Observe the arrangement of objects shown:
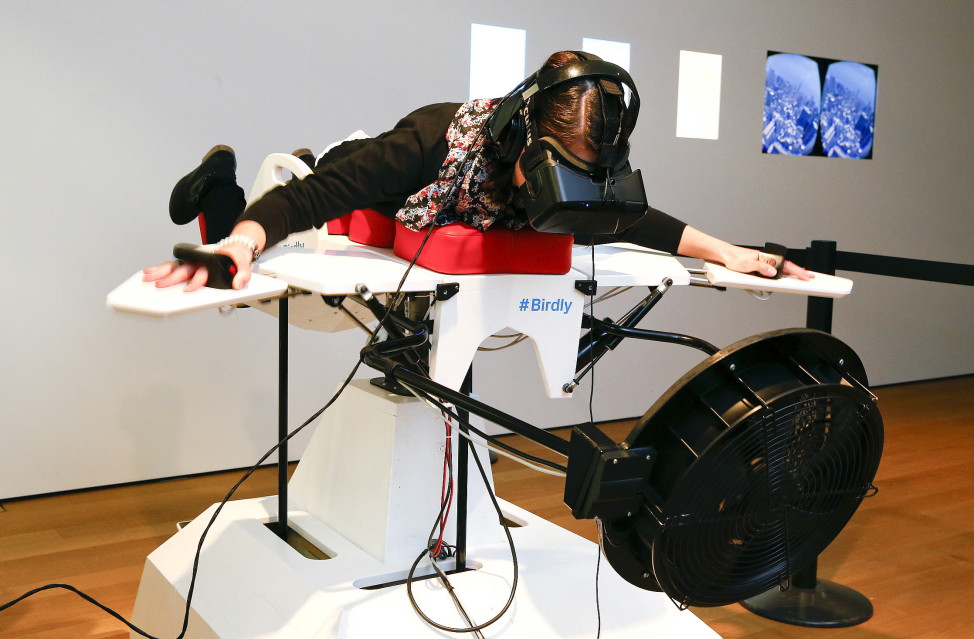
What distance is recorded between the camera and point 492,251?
1.35m

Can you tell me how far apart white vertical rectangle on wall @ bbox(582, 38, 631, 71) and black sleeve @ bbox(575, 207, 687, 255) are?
1.71 m

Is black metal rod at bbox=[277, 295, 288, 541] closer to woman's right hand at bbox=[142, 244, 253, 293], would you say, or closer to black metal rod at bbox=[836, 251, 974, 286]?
woman's right hand at bbox=[142, 244, 253, 293]

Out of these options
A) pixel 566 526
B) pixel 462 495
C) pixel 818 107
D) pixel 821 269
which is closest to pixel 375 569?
pixel 462 495

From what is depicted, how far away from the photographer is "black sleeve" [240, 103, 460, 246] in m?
1.36

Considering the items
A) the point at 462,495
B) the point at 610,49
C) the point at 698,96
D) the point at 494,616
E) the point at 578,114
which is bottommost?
the point at 494,616

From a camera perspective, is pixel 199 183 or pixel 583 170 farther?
pixel 199 183

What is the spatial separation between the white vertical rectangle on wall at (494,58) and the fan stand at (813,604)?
182 cm

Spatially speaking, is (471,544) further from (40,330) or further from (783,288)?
(40,330)

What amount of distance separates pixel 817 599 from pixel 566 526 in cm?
68

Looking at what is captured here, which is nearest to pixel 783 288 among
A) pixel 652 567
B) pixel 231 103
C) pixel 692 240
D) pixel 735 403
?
pixel 692 240

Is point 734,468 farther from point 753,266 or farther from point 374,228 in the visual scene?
point 374,228

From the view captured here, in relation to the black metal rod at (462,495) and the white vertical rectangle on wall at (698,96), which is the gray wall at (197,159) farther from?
the black metal rod at (462,495)

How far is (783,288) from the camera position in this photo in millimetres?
1550

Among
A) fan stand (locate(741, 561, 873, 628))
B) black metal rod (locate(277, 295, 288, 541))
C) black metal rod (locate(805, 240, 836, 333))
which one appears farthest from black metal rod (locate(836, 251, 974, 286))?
black metal rod (locate(277, 295, 288, 541))
